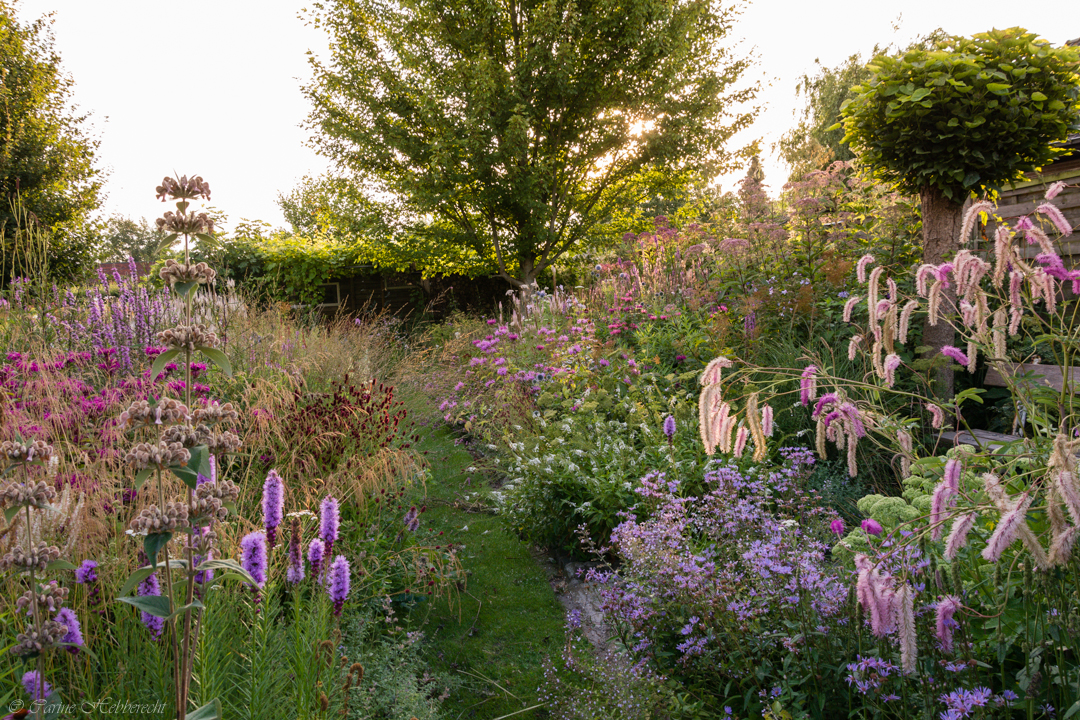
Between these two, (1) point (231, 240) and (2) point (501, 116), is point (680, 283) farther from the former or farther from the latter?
(1) point (231, 240)

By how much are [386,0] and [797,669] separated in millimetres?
13127

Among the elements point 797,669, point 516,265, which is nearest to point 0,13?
point 516,265

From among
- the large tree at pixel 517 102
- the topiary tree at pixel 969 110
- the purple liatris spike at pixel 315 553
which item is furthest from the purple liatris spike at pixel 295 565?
the large tree at pixel 517 102

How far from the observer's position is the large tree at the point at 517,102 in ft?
34.1

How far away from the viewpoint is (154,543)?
977mm

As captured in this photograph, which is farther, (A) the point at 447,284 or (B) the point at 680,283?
(A) the point at 447,284

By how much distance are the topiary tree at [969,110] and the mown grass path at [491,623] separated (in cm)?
340

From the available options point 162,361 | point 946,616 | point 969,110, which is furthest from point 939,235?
point 162,361

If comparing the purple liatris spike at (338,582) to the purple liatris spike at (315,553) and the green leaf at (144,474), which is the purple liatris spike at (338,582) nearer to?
the purple liatris spike at (315,553)

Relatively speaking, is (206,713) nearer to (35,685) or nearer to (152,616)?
(35,685)

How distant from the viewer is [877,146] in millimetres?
4266

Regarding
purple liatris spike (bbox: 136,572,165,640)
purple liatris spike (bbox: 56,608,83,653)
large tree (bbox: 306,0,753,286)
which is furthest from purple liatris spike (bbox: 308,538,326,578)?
large tree (bbox: 306,0,753,286)

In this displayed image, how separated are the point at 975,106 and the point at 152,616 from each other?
5009mm

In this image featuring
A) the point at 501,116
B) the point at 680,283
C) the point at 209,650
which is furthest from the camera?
the point at 501,116
